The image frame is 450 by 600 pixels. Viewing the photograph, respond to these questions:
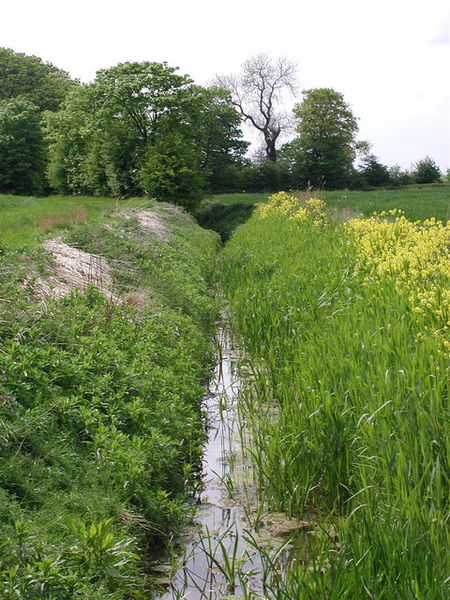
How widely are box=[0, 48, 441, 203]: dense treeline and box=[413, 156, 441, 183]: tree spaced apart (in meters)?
0.08

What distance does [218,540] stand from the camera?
4.45 meters

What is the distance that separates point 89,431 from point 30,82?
54652 millimetres

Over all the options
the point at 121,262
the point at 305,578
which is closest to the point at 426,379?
the point at 305,578

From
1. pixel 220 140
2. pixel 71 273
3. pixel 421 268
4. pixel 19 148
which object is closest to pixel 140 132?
pixel 19 148

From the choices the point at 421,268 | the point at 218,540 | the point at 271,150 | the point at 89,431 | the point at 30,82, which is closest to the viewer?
the point at 218,540

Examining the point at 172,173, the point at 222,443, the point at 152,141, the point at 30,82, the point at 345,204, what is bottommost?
the point at 222,443

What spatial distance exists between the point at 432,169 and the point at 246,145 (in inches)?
572

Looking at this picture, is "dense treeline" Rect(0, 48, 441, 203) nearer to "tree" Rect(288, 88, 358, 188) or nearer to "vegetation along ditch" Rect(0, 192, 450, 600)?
"tree" Rect(288, 88, 358, 188)

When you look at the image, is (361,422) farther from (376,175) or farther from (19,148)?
(376,175)

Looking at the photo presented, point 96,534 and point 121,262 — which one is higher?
point 121,262

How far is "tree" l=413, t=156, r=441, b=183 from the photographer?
53750mm

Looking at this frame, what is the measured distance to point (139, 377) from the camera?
6.18 metres

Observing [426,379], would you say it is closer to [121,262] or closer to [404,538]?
[404,538]

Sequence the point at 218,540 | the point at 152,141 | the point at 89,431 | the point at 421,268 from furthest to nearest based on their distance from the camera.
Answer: the point at 152,141 < the point at 421,268 < the point at 89,431 < the point at 218,540
